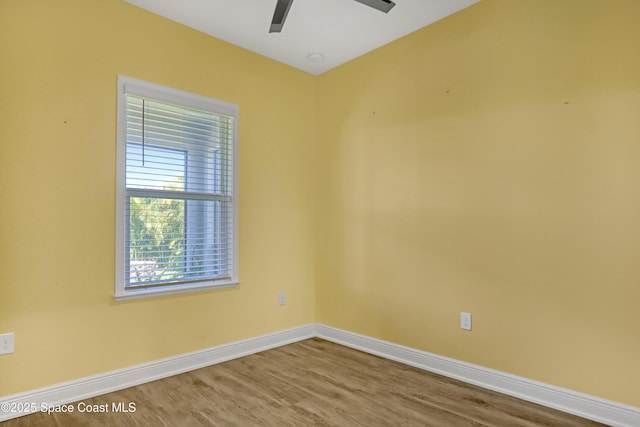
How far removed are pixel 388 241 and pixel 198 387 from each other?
1.81 m

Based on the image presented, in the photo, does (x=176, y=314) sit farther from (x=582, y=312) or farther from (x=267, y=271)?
(x=582, y=312)

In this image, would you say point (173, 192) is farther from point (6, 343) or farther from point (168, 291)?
point (6, 343)

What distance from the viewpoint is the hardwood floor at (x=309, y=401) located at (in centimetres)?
208

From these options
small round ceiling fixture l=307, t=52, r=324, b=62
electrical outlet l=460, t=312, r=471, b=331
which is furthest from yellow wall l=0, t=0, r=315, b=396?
electrical outlet l=460, t=312, r=471, b=331

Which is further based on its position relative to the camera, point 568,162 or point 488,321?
point 488,321

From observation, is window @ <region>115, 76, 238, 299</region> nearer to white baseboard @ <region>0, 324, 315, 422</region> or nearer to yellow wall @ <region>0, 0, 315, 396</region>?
yellow wall @ <region>0, 0, 315, 396</region>

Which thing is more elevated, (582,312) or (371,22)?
(371,22)

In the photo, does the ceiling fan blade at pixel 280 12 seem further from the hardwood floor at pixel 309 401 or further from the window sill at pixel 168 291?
the hardwood floor at pixel 309 401

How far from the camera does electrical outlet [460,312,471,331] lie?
261 cm

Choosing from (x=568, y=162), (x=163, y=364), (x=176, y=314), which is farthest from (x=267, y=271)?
(x=568, y=162)

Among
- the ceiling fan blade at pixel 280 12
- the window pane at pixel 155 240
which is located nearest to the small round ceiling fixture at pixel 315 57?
the ceiling fan blade at pixel 280 12

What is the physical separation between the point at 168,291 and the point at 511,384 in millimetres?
2439

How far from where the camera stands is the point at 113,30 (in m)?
2.51

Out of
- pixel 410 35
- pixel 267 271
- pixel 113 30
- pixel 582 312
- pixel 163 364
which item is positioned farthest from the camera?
pixel 267 271
